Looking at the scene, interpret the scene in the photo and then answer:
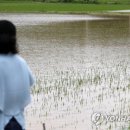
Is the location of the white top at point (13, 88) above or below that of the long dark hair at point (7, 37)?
below

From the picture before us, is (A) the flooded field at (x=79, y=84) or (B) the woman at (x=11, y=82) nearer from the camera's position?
(B) the woman at (x=11, y=82)

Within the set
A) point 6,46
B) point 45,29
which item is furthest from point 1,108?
point 45,29

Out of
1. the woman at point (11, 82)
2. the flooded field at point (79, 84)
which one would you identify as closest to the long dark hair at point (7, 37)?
the woman at point (11, 82)

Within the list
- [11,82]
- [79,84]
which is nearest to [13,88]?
[11,82]

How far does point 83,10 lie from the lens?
172 ft

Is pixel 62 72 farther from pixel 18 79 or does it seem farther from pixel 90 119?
pixel 18 79

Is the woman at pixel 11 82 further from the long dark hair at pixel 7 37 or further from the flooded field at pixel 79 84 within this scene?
the flooded field at pixel 79 84

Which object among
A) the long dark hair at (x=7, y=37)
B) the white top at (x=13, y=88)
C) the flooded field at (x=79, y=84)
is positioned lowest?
the flooded field at (x=79, y=84)

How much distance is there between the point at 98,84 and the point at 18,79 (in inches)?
328

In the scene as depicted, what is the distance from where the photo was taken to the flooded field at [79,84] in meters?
8.50

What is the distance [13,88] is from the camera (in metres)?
3.57

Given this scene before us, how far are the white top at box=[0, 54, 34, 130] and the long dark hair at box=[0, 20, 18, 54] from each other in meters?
0.05

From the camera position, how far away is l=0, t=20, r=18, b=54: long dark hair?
359 centimetres

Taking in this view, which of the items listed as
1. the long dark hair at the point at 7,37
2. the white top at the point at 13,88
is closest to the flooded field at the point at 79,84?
the white top at the point at 13,88
